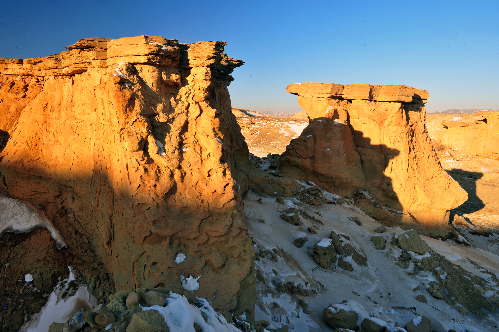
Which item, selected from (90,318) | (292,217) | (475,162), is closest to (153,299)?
(90,318)

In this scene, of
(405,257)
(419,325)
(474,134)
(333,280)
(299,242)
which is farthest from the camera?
(474,134)

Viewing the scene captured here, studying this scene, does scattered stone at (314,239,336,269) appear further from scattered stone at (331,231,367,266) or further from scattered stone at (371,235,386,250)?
scattered stone at (371,235,386,250)

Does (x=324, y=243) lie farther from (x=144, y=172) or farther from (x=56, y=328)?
(x=56, y=328)

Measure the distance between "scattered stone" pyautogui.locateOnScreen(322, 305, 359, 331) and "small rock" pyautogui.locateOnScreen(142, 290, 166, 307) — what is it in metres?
3.45

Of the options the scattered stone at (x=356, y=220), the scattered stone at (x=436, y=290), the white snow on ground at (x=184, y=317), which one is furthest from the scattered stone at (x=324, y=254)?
the white snow on ground at (x=184, y=317)

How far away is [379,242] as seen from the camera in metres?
8.48

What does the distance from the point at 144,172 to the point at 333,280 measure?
4.83 metres

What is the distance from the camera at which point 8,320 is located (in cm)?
469

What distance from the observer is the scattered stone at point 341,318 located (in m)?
5.36

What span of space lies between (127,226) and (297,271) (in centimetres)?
368

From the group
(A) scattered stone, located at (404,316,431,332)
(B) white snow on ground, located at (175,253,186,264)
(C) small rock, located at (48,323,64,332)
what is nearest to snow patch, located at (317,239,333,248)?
(A) scattered stone, located at (404,316,431,332)

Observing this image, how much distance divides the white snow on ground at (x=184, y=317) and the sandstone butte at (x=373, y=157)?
367 inches

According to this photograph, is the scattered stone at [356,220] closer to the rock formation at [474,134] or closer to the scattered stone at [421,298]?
the scattered stone at [421,298]

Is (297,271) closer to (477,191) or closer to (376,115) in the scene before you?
(376,115)
